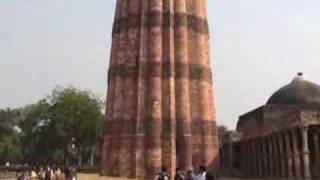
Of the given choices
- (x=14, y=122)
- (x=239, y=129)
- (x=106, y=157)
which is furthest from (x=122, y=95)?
(x=14, y=122)

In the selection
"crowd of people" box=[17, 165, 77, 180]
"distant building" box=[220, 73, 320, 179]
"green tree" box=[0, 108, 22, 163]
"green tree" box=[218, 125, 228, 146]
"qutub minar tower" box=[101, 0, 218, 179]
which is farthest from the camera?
"green tree" box=[0, 108, 22, 163]

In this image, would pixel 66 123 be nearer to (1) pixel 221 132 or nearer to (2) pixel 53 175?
(2) pixel 53 175

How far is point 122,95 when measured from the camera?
33.6 m

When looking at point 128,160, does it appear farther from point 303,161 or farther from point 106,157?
point 303,161

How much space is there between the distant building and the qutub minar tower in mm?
4404

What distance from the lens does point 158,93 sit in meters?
33.2

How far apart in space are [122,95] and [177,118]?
11.7ft

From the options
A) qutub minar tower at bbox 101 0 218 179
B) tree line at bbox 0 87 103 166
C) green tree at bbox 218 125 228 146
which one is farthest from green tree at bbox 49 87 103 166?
qutub minar tower at bbox 101 0 218 179

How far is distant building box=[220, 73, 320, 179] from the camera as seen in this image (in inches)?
1261

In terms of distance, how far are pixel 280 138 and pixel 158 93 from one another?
8.15 meters

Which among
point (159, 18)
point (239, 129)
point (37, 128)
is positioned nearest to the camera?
point (159, 18)

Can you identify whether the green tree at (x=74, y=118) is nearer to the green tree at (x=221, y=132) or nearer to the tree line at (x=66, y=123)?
the tree line at (x=66, y=123)

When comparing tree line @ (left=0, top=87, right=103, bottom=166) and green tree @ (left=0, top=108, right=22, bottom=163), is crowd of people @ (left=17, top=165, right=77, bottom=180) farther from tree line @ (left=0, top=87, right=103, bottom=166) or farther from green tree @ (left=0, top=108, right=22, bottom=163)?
green tree @ (left=0, top=108, right=22, bottom=163)

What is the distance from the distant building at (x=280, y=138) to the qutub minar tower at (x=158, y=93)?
4.40m
